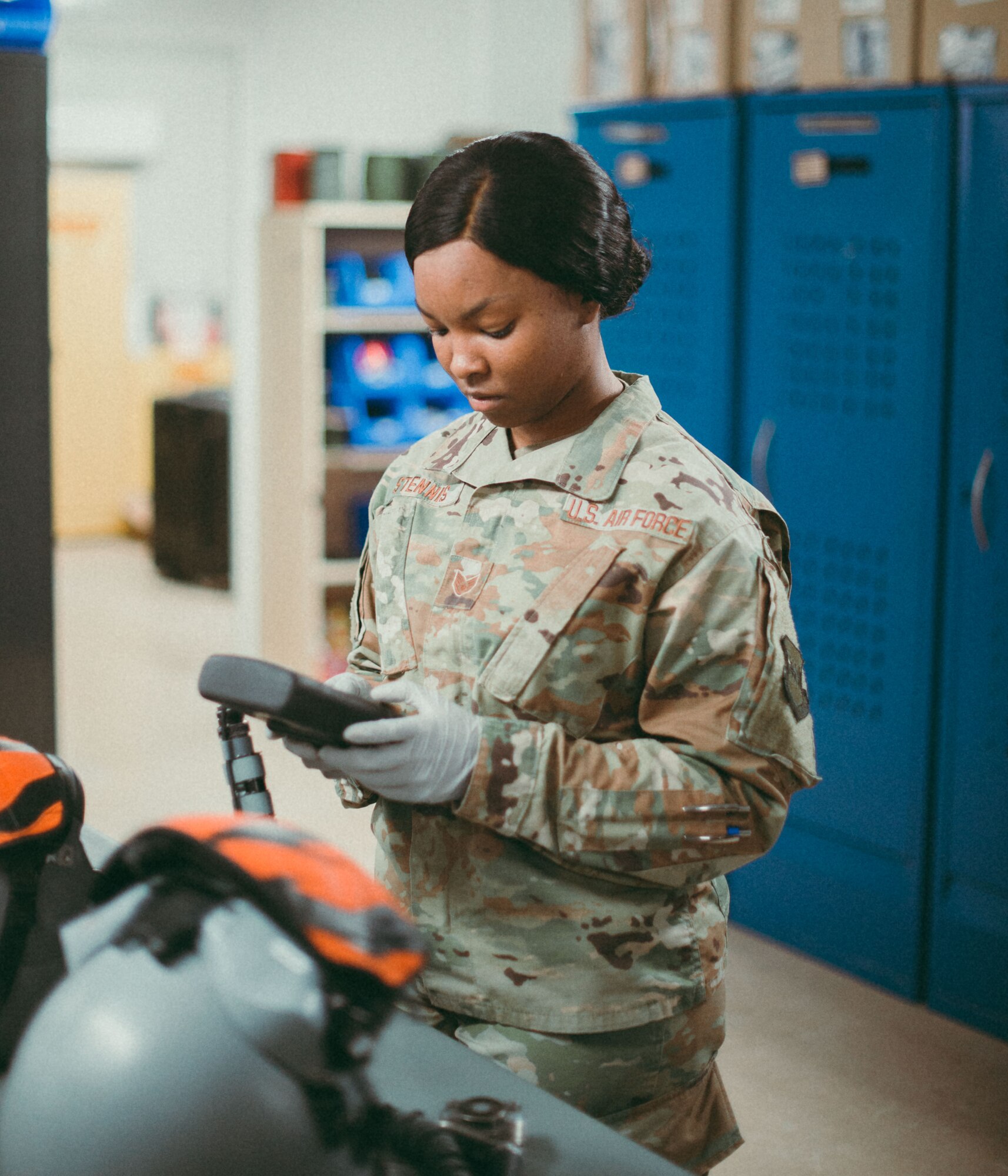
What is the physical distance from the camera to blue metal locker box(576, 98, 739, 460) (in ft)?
10.5

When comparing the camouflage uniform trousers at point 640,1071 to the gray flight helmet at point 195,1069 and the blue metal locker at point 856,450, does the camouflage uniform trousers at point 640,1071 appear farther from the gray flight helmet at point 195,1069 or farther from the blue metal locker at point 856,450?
the blue metal locker at point 856,450

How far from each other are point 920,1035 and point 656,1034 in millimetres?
1832

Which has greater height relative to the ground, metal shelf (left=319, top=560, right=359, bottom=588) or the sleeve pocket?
the sleeve pocket

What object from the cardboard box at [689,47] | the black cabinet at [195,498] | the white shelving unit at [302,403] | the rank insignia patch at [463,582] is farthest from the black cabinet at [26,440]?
the black cabinet at [195,498]

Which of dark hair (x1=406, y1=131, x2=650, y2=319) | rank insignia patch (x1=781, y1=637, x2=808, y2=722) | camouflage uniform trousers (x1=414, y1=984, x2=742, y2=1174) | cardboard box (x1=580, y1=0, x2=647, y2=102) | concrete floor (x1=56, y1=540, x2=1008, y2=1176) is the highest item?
cardboard box (x1=580, y1=0, x2=647, y2=102)

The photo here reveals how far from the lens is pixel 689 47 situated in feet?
10.5

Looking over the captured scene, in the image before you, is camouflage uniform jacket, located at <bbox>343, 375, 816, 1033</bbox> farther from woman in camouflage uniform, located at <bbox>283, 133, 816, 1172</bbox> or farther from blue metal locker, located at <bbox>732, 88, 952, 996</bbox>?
blue metal locker, located at <bbox>732, 88, 952, 996</bbox>

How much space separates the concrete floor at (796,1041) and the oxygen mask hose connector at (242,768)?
0.97 meters

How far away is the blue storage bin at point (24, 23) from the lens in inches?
82.7

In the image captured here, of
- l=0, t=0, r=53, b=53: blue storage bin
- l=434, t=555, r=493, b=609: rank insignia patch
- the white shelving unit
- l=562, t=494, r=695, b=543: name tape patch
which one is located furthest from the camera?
the white shelving unit

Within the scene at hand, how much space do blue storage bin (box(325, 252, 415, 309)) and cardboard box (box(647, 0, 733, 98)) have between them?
6.18 feet

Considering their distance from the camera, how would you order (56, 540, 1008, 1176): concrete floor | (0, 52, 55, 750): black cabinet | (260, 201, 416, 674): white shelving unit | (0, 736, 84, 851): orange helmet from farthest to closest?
(260, 201, 416, 674): white shelving unit < (56, 540, 1008, 1176): concrete floor < (0, 52, 55, 750): black cabinet < (0, 736, 84, 851): orange helmet

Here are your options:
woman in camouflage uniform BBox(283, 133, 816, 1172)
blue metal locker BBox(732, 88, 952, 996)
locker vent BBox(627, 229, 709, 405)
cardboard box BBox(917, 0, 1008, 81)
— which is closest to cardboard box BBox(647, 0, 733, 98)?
blue metal locker BBox(732, 88, 952, 996)


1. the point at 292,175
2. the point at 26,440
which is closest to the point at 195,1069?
the point at 26,440
